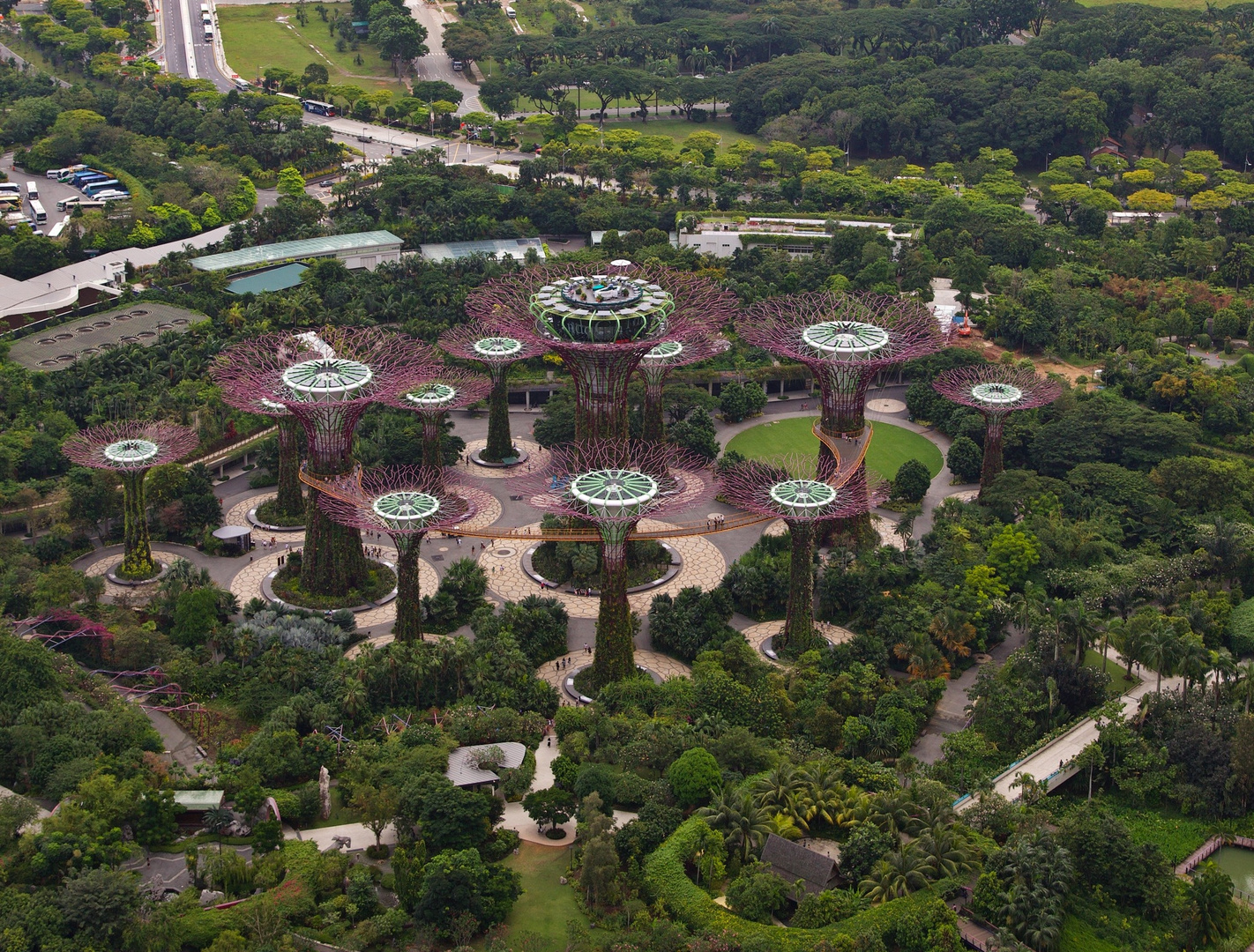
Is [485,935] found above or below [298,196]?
below

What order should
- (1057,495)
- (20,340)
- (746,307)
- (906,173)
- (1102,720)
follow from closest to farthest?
(1102,720) → (1057,495) → (20,340) → (746,307) → (906,173)

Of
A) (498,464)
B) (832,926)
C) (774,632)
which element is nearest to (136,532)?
(498,464)

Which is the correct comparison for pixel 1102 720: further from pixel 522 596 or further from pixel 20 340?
pixel 20 340

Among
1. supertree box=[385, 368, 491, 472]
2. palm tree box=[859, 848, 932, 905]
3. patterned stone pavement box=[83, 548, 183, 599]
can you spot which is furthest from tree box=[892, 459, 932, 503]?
patterned stone pavement box=[83, 548, 183, 599]

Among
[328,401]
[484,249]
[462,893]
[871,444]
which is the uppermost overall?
[328,401]

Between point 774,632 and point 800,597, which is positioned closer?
point 800,597

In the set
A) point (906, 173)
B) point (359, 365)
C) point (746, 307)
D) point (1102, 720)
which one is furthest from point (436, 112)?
point (1102, 720)

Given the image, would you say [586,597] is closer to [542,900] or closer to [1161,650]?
[542,900]
